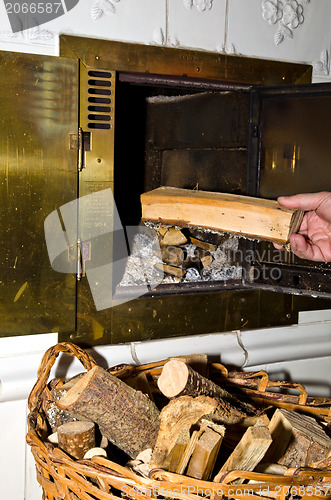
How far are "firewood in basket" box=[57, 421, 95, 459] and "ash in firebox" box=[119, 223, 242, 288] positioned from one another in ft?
1.61

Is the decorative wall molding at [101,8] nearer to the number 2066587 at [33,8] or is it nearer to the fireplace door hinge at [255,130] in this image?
the number 2066587 at [33,8]

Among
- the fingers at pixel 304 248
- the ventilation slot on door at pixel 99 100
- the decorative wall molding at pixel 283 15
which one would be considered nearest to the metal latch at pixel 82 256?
the ventilation slot on door at pixel 99 100

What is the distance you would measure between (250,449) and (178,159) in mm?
1189

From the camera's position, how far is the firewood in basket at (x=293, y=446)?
1130 mm

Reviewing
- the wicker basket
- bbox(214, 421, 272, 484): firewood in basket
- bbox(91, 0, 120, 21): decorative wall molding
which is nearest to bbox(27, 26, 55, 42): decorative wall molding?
bbox(91, 0, 120, 21): decorative wall molding

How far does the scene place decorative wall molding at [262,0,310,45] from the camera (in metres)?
1.62

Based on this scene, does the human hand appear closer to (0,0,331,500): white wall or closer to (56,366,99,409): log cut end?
(0,0,331,500): white wall

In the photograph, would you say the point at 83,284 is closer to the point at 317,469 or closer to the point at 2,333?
the point at 2,333

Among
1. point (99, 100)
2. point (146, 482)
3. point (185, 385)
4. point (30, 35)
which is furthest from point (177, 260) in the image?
point (146, 482)

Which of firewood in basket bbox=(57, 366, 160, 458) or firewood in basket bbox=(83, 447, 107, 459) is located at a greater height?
firewood in basket bbox=(57, 366, 160, 458)

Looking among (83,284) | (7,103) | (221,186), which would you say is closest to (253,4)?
(221,186)

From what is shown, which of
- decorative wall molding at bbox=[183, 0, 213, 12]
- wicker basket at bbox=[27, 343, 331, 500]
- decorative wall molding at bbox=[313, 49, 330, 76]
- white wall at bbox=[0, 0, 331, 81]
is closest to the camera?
wicker basket at bbox=[27, 343, 331, 500]

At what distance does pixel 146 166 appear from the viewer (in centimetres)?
202

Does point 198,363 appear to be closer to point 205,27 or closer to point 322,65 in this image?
point 205,27
